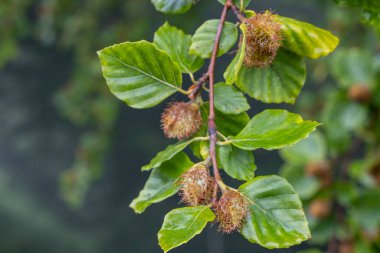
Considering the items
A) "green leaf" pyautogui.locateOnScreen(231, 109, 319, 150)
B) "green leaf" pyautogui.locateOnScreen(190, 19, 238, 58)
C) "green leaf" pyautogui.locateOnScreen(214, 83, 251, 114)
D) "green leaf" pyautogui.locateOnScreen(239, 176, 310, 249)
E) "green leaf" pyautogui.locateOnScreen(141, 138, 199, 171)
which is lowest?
"green leaf" pyautogui.locateOnScreen(239, 176, 310, 249)

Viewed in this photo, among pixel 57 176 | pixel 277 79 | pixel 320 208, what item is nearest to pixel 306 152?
pixel 320 208

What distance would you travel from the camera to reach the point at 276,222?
0.44 metres

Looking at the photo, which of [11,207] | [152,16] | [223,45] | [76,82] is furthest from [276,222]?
[11,207]

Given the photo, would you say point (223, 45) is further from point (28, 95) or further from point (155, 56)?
point (28, 95)

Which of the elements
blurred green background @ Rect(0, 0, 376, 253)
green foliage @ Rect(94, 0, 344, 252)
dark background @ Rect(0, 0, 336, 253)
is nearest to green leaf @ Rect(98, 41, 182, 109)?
green foliage @ Rect(94, 0, 344, 252)

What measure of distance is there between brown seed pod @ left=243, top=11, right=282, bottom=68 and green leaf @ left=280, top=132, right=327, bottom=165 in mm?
660

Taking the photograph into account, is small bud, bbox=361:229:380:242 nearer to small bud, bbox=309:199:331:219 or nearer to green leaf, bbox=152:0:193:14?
small bud, bbox=309:199:331:219

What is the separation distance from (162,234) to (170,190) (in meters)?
0.08

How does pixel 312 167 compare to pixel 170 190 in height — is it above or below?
below

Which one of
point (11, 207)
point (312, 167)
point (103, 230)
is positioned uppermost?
point (312, 167)

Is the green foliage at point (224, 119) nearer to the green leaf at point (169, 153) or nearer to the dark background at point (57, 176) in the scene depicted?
the green leaf at point (169, 153)

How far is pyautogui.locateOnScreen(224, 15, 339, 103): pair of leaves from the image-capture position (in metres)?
0.50

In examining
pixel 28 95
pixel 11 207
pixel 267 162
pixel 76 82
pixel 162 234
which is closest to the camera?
pixel 162 234

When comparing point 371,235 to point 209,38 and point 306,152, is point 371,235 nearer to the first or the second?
point 306,152
